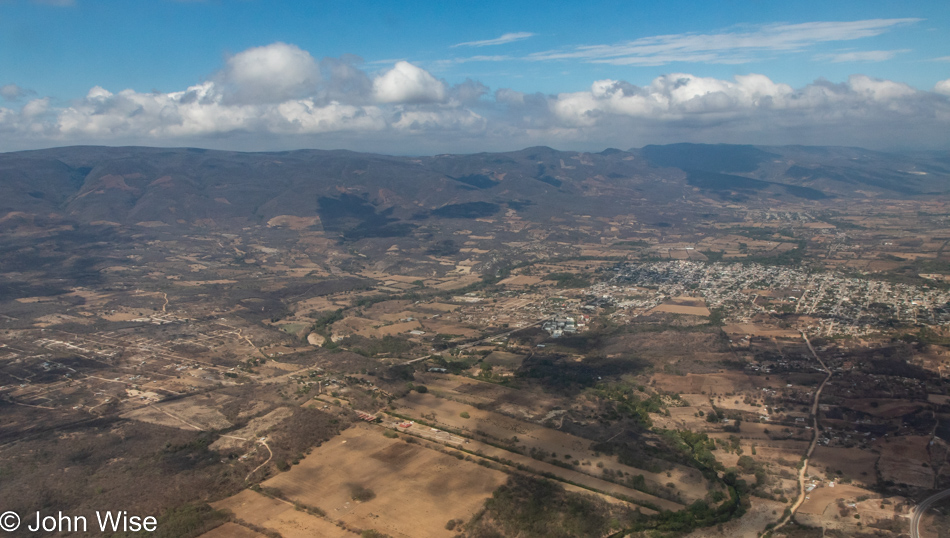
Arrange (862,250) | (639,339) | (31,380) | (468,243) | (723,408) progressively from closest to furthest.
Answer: (723,408) → (31,380) → (639,339) → (862,250) → (468,243)

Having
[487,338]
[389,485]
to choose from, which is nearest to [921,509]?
[389,485]

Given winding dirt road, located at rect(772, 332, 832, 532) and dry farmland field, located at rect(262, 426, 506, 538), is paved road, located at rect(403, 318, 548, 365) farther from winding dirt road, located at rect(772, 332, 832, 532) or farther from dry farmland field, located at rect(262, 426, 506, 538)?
winding dirt road, located at rect(772, 332, 832, 532)

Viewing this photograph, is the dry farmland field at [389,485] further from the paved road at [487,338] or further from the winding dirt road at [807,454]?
the paved road at [487,338]

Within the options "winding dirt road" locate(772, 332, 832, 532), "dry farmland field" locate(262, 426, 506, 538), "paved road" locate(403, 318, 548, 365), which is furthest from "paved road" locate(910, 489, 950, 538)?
"paved road" locate(403, 318, 548, 365)

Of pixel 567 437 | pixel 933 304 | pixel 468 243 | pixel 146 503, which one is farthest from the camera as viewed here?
pixel 468 243

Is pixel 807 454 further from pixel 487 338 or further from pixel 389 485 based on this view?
pixel 487 338

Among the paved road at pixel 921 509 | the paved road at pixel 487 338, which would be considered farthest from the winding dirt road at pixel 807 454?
the paved road at pixel 487 338

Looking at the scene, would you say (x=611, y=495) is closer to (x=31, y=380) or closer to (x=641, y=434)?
(x=641, y=434)

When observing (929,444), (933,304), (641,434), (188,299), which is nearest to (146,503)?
(641,434)
